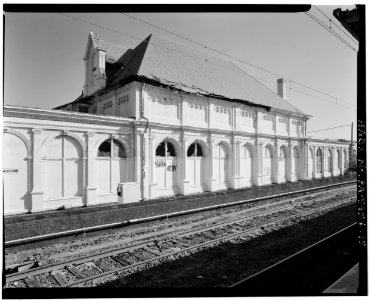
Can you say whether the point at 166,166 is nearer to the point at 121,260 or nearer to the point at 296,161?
the point at 121,260

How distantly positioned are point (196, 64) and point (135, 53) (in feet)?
17.0

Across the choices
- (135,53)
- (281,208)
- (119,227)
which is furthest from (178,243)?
(135,53)

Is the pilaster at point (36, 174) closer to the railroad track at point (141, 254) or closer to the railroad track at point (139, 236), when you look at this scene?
the railroad track at point (139, 236)

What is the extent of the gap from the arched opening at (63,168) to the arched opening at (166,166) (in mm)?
4753

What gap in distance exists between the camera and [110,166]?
13.2m

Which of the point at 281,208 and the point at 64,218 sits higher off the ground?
the point at 64,218

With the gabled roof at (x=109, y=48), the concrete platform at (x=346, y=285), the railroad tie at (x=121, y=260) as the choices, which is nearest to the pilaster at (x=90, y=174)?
the railroad tie at (x=121, y=260)

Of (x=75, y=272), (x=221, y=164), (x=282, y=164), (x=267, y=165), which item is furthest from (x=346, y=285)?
(x=282, y=164)

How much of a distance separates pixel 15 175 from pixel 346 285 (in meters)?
12.8

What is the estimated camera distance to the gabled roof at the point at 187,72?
15.3m

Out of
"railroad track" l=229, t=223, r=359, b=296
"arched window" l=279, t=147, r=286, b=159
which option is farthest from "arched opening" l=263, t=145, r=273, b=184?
"railroad track" l=229, t=223, r=359, b=296

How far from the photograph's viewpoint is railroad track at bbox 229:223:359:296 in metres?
5.20

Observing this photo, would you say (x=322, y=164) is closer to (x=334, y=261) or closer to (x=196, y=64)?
(x=196, y=64)

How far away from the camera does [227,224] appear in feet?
35.4
